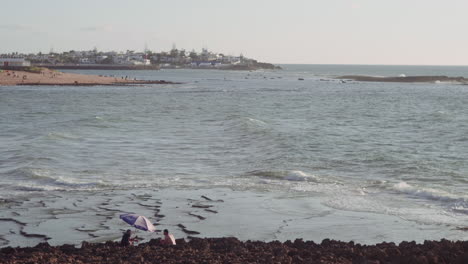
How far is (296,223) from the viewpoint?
18188 mm

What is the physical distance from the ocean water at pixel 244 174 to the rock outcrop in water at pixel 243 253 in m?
1.73

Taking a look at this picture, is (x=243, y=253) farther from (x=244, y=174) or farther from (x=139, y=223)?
(x=244, y=174)

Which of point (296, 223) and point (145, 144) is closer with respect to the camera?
point (296, 223)

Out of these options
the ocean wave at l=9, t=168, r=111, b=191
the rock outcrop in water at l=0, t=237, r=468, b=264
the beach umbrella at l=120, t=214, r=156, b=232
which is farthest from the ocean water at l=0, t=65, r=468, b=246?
the rock outcrop in water at l=0, t=237, r=468, b=264

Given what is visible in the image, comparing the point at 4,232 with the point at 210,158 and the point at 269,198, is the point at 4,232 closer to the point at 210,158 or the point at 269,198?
the point at 269,198

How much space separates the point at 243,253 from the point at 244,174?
12.5 m

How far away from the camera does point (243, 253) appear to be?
14016mm

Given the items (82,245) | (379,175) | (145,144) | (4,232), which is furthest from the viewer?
(145,144)

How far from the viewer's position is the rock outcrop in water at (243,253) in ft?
43.6

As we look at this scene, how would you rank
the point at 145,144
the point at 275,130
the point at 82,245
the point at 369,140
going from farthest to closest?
the point at 275,130
the point at 369,140
the point at 145,144
the point at 82,245

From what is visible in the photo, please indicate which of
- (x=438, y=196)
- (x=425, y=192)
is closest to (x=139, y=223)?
(x=438, y=196)

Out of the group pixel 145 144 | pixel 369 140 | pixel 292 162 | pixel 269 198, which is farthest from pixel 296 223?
pixel 369 140

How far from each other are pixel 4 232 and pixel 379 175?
15151mm

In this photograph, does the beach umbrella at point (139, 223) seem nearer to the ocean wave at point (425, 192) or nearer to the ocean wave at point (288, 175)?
the ocean wave at point (288, 175)
